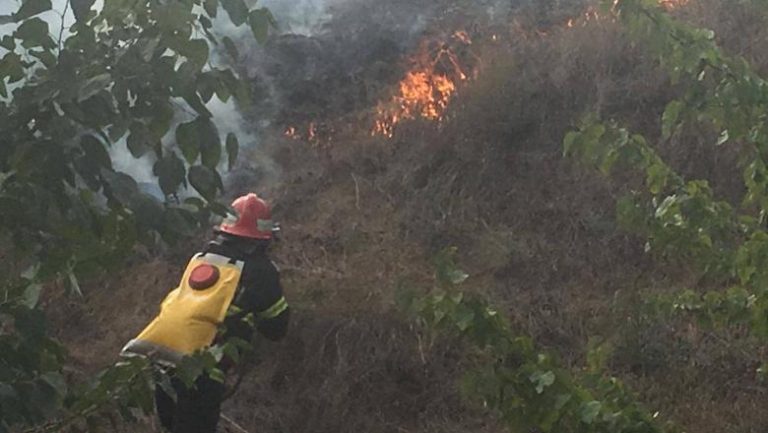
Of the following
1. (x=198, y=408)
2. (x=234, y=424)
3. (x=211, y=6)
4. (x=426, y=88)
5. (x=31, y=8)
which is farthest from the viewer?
(x=426, y=88)

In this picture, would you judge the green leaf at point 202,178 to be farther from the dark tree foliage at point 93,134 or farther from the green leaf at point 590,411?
the green leaf at point 590,411

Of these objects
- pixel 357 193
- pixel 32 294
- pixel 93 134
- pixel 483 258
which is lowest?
pixel 357 193

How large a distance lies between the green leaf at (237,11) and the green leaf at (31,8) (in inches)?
9.5

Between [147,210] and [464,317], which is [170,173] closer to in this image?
[147,210]

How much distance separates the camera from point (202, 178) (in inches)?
57.4

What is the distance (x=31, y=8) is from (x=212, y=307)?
2.81 m

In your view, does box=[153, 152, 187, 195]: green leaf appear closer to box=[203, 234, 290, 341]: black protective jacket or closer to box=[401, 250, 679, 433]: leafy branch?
box=[401, 250, 679, 433]: leafy branch

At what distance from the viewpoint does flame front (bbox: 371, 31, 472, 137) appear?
807 centimetres

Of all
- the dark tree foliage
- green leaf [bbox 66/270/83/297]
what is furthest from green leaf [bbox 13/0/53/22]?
green leaf [bbox 66/270/83/297]

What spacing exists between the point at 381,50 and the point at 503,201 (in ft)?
10.5

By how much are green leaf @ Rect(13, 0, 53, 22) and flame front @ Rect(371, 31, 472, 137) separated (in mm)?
6492

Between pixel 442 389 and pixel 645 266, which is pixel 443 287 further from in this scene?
pixel 645 266

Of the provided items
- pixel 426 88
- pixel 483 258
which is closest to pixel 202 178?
pixel 483 258

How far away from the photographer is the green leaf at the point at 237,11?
1.44 metres
